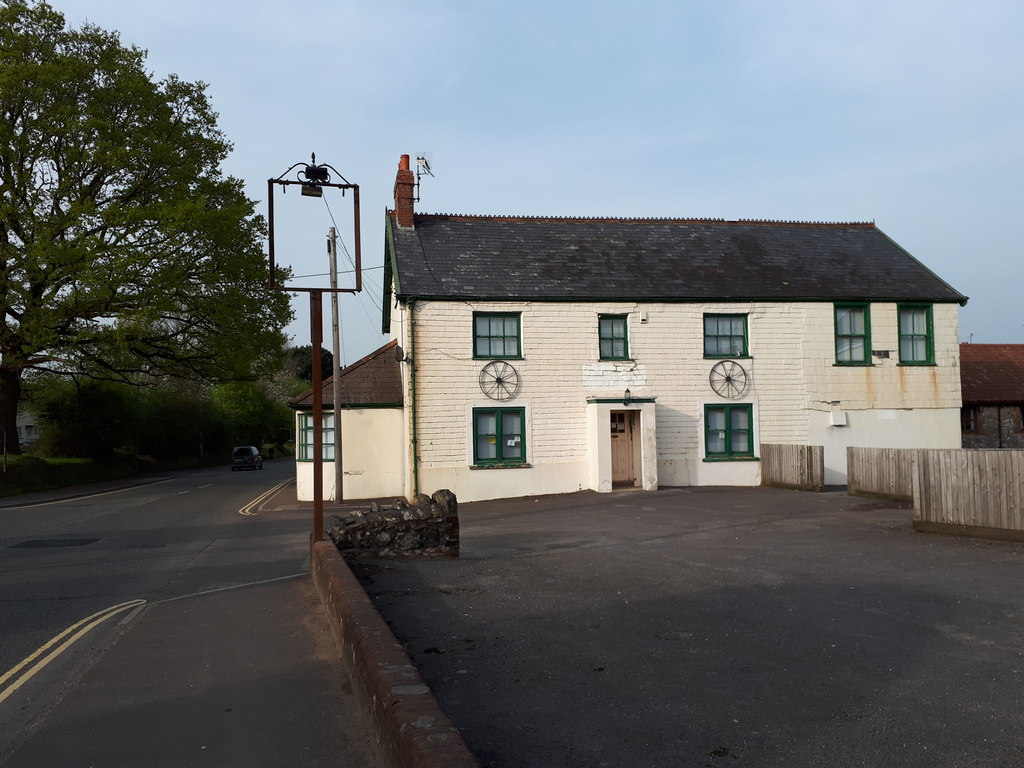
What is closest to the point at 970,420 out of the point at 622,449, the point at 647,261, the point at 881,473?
the point at 647,261

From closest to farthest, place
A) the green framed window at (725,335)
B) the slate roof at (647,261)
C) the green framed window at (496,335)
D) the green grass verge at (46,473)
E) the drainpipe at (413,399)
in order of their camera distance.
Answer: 1. the drainpipe at (413,399)
2. the green framed window at (496,335)
3. the slate roof at (647,261)
4. the green framed window at (725,335)
5. the green grass verge at (46,473)

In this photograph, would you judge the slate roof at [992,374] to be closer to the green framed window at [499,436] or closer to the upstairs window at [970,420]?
the upstairs window at [970,420]

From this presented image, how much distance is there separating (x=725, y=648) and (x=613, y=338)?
16.6 metres

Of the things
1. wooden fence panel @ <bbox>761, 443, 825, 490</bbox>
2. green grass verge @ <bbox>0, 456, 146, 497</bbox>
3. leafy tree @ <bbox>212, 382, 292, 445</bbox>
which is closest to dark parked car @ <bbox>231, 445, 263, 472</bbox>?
green grass verge @ <bbox>0, 456, 146, 497</bbox>

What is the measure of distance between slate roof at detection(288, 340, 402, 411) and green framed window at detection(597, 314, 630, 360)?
5977mm

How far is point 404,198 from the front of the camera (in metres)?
24.4

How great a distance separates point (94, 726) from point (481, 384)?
1660 centimetres

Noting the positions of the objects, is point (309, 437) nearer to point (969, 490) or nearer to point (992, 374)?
point (969, 490)

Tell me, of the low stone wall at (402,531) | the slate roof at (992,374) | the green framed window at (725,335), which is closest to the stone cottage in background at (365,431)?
the green framed window at (725,335)

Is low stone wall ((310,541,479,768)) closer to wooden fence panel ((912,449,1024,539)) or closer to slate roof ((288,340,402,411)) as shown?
wooden fence panel ((912,449,1024,539))

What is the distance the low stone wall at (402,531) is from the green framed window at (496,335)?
10468 millimetres

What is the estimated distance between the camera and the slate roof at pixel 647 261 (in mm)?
22906

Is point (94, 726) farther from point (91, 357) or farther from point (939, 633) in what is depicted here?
point (91, 357)

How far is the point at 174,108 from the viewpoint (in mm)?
30672
